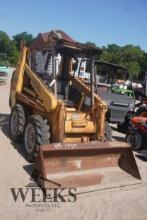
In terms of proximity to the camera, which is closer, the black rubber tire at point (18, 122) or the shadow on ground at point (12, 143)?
the shadow on ground at point (12, 143)

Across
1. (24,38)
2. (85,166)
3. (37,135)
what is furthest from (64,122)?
(24,38)

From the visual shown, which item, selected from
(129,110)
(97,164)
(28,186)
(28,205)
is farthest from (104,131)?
(129,110)

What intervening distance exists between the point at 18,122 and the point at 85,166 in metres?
2.45

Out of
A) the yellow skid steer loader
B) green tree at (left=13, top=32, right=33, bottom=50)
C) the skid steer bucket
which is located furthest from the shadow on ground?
green tree at (left=13, top=32, right=33, bottom=50)

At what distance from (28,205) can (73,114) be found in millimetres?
2870

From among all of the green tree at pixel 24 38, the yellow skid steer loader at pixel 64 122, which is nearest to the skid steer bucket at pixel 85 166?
the yellow skid steer loader at pixel 64 122

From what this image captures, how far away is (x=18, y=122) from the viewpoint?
28.8ft

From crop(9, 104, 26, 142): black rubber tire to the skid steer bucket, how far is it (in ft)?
7.14

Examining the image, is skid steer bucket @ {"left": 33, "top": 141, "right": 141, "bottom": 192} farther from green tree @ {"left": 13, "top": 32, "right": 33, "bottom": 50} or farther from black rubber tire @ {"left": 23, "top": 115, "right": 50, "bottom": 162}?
green tree @ {"left": 13, "top": 32, "right": 33, "bottom": 50}

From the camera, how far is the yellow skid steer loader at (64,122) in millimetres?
6652

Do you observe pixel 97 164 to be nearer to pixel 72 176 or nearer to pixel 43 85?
pixel 72 176

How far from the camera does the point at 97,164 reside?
7.11m

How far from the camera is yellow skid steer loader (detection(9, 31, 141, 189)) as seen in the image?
21.8 feet

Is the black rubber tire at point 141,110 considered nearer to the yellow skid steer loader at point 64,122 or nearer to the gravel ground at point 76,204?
the yellow skid steer loader at point 64,122
